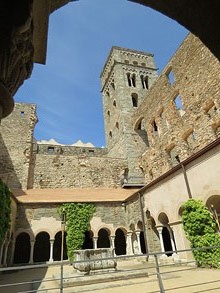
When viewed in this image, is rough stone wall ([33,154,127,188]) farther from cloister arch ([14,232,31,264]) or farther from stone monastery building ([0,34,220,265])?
cloister arch ([14,232,31,264])

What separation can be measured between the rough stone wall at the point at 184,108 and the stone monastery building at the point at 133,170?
0.06m

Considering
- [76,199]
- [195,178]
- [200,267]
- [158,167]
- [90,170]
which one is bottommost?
[200,267]

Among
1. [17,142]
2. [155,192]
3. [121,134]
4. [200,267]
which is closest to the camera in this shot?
[200,267]

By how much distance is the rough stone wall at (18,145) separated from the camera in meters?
17.9

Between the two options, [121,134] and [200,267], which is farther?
[121,134]

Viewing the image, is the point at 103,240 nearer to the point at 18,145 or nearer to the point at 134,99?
the point at 18,145

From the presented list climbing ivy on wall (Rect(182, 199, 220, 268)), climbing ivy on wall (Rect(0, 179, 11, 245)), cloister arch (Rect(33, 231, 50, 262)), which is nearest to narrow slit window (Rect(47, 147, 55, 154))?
cloister arch (Rect(33, 231, 50, 262))

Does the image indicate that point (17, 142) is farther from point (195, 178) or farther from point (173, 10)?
point (173, 10)

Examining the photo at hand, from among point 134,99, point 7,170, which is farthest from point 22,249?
point 134,99

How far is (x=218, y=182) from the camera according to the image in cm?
749

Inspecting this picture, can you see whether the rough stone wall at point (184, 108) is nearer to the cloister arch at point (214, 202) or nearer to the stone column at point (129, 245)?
the cloister arch at point (214, 202)

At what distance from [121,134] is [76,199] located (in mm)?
10095

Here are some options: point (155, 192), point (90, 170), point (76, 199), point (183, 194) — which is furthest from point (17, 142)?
point (183, 194)

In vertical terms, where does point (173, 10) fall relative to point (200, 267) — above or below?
above
